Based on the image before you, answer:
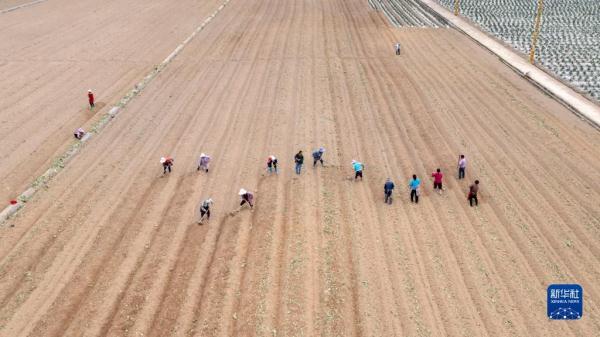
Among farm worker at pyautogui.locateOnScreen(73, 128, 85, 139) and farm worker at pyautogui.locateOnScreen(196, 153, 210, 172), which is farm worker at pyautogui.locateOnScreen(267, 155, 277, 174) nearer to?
farm worker at pyautogui.locateOnScreen(196, 153, 210, 172)

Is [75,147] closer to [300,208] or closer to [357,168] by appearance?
[300,208]

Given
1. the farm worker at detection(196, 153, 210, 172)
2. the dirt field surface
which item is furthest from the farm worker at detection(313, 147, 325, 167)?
the farm worker at detection(196, 153, 210, 172)

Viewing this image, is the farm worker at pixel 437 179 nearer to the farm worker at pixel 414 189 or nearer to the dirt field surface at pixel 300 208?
the dirt field surface at pixel 300 208

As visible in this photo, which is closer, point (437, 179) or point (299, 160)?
point (437, 179)

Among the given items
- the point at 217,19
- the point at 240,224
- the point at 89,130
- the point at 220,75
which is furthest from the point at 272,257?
the point at 217,19

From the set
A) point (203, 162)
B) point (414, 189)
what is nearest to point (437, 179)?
point (414, 189)

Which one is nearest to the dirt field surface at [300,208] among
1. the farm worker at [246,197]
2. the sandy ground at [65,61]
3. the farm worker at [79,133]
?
the sandy ground at [65,61]
